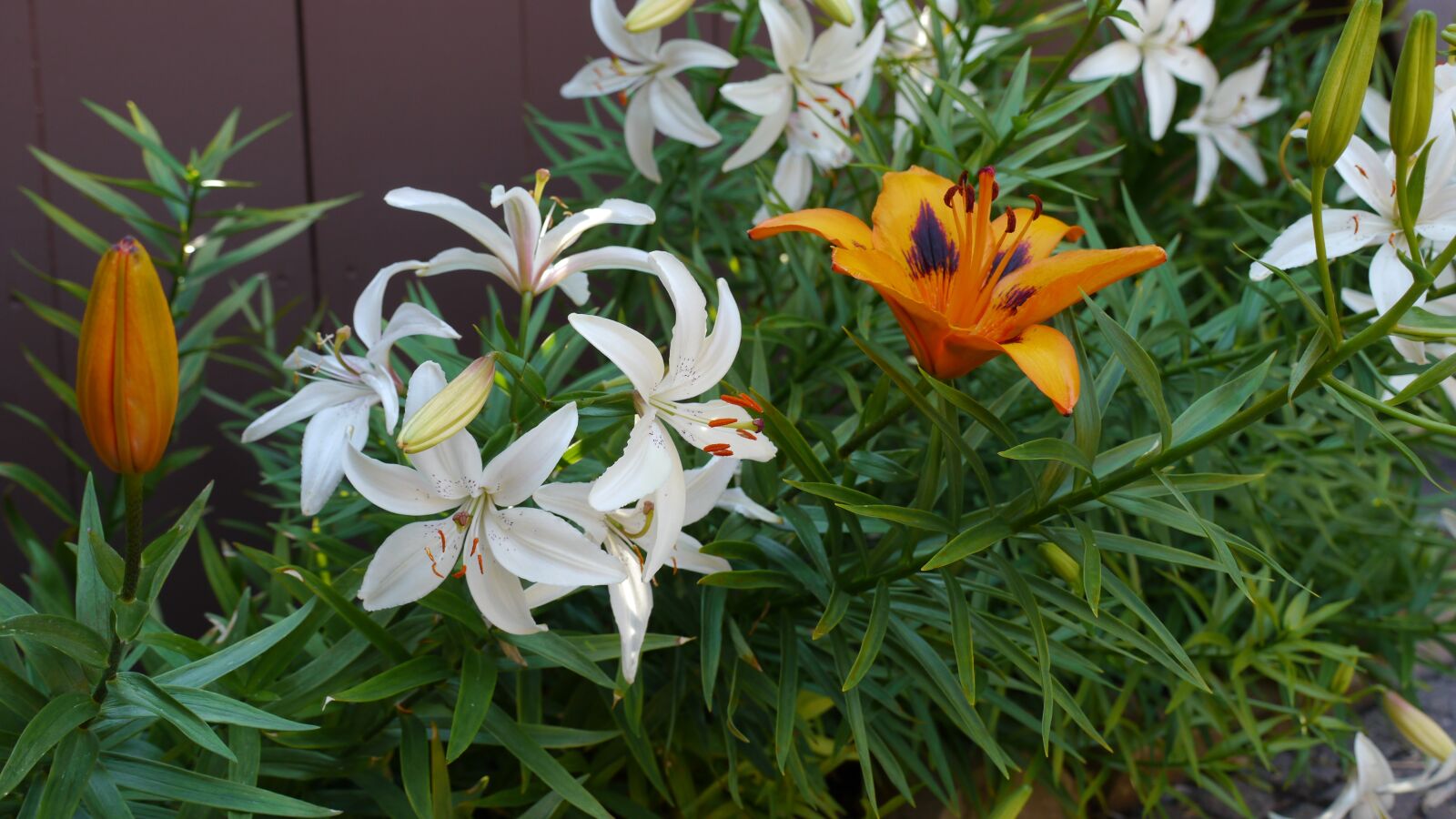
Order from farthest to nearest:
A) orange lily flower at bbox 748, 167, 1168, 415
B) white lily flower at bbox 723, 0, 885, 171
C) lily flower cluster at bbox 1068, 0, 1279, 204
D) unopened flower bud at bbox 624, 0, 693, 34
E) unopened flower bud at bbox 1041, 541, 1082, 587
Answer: lily flower cluster at bbox 1068, 0, 1279, 204, white lily flower at bbox 723, 0, 885, 171, unopened flower bud at bbox 624, 0, 693, 34, unopened flower bud at bbox 1041, 541, 1082, 587, orange lily flower at bbox 748, 167, 1168, 415

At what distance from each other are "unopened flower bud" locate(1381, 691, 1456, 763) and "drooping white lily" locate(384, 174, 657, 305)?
84 centimetres

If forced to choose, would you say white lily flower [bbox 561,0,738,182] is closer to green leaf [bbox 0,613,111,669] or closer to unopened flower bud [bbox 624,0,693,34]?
unopened flower bud [bbox 624,0,693,34]

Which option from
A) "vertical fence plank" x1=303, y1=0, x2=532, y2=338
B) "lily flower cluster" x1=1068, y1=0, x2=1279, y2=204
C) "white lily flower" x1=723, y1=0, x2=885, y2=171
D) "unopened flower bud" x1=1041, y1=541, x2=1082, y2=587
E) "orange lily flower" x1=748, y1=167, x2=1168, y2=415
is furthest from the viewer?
"vertical fence plank" x1=303, y1=0, x2=532, y2=338

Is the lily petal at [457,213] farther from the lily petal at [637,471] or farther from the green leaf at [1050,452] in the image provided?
the green leaf at [1050,452]

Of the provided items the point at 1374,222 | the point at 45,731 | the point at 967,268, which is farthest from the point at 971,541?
the point at 45,731

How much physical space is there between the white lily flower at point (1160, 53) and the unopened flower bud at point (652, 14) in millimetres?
554

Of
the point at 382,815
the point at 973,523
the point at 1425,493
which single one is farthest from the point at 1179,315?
the point at 1425,493

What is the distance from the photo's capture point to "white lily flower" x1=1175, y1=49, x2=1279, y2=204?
1375 millimetres

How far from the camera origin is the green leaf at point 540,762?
684 mm

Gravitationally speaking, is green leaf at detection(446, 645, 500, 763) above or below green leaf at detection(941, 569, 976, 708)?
below

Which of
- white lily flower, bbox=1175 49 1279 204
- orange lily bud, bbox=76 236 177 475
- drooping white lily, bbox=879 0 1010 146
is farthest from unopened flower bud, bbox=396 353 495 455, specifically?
white lily flower, bbox=1175 49 1279 204

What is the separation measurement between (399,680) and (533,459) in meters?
0.20

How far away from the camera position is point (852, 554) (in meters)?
0.79

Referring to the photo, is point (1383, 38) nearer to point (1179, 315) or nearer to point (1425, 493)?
point (1425, 493)
